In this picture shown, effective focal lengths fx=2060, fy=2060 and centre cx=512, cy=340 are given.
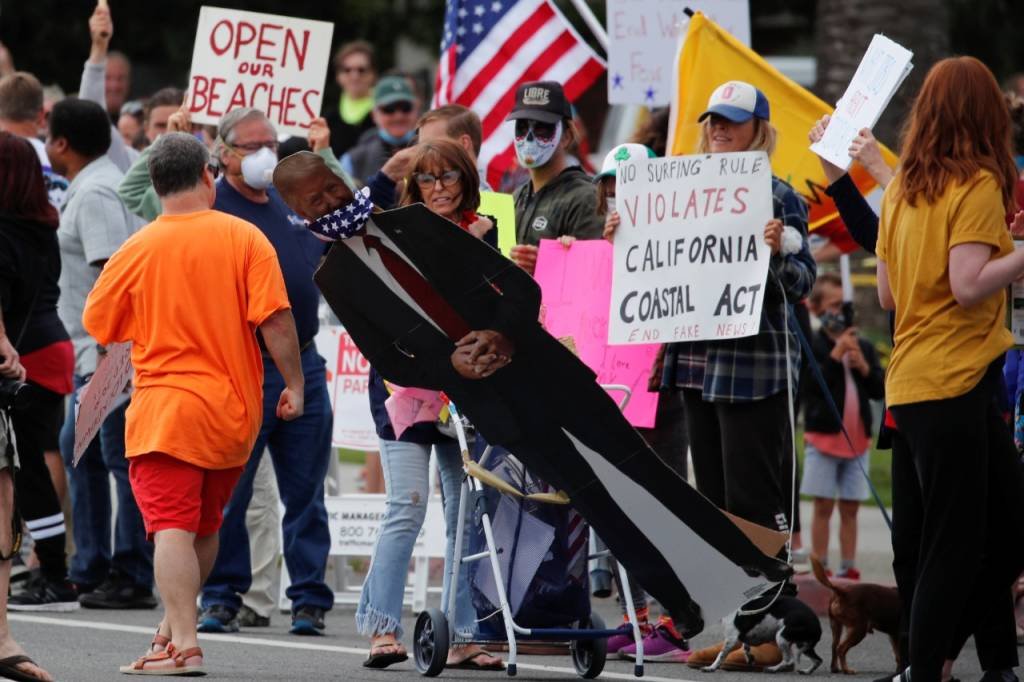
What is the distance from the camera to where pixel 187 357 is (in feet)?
24.6

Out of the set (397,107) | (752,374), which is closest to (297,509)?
(752,374)

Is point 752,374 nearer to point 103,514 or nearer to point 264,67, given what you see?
point 264,67

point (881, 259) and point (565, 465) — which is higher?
point (881, 259)

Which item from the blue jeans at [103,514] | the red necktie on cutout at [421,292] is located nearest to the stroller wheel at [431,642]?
the red necktie on cutout at [421,292]

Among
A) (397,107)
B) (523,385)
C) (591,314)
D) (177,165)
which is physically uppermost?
(397,107)

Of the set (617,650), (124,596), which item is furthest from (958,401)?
(124,596)

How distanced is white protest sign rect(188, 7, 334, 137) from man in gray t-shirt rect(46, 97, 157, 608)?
0.61 meters

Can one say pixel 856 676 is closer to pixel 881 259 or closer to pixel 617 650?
pixel 617 650

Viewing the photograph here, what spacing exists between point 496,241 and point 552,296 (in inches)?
22.7

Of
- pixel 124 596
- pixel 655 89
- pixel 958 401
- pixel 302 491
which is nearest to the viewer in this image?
pixel 958 401

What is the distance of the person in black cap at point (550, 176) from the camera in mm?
8781

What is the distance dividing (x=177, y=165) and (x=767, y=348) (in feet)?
7.80

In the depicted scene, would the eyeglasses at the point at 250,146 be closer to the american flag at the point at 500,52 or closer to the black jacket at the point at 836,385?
the american flag at the point at 500,52

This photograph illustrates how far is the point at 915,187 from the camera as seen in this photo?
6.61 m
